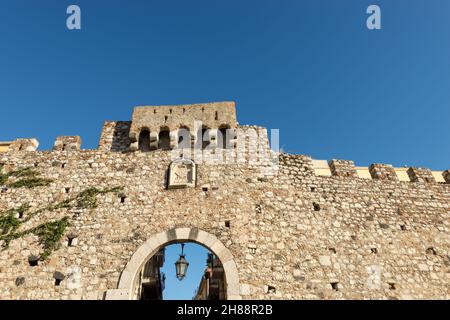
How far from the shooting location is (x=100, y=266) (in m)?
7.84

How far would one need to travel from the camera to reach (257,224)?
8.41m

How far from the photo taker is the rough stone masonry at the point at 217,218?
7789 millimetres

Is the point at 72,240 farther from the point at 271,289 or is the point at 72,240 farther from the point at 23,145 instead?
the point at 271,289

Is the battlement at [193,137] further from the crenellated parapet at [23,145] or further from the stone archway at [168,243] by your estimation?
the stone archway at [168,243]

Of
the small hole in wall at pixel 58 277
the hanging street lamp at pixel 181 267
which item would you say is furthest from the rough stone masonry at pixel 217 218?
the hanging street lamp at pixel 181 267

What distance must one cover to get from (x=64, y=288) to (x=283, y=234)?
16.3ft

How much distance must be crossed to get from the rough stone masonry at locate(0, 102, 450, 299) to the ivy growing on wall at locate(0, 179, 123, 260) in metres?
0.03

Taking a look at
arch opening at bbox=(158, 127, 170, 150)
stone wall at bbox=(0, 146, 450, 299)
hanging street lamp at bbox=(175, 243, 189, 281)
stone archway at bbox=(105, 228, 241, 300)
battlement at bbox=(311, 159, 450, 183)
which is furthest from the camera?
battlement at bbox=(311, 159, 450, 183)

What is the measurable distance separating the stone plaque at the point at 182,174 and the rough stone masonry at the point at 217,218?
5 cm

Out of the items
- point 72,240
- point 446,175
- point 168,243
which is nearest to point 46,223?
point 72,240

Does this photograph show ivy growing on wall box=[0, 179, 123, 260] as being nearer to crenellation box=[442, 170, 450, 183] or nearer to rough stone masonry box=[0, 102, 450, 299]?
rough stone masonry box=[0, 102, 450, 299]

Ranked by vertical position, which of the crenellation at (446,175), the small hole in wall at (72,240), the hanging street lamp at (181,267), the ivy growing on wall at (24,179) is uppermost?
the crenellation at (446,175)

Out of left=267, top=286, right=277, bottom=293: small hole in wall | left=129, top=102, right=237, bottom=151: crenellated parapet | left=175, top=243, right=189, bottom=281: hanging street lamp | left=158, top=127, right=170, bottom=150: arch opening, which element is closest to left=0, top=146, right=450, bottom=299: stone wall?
left=267, top=286, right=277, bottom=293: small hole in wall

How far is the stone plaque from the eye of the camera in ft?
29.1
